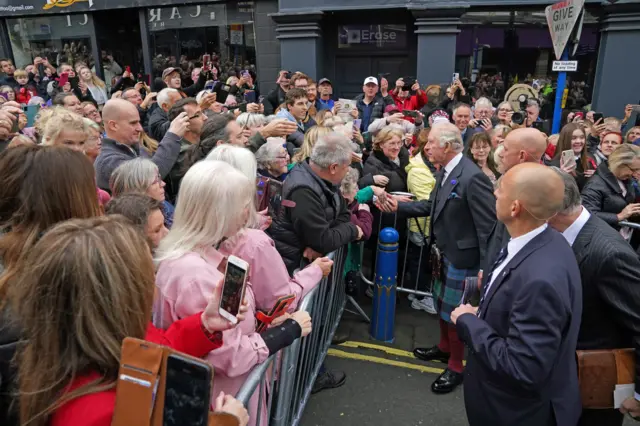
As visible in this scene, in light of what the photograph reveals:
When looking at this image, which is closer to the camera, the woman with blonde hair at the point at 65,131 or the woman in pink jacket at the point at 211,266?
the woman in pink jacket at the point at 211,266

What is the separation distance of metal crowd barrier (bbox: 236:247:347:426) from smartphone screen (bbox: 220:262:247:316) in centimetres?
46

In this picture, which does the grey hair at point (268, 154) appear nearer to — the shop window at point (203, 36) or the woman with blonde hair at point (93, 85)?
the woman with blonde hair at point (93, 85)

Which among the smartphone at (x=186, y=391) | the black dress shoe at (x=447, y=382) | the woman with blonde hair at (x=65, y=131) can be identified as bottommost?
the black dress shoe at (x=447, y=382)

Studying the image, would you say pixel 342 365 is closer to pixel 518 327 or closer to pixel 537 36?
pixel 518 327

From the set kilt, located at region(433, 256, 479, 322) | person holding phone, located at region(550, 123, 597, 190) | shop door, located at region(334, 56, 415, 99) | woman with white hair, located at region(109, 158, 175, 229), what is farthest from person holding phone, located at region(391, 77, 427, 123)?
woman with white hair, located at region(109, 158, 175, 229)

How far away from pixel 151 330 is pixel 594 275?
215cm

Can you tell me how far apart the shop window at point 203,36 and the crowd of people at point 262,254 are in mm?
8171

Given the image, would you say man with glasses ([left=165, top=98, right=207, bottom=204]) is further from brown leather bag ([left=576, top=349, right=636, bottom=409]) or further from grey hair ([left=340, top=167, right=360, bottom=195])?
brown leather bag ([left=576, top=349, right=636, bottom=409])

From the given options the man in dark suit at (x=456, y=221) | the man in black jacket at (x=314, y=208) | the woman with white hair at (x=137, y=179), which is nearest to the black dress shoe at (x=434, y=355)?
the man in dark suit at (x=456, y=221)

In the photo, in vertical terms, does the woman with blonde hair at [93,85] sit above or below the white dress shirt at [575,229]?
above

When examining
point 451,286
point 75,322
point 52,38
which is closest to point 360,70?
point 451,286

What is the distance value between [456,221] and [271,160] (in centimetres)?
169

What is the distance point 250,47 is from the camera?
1229 centimetres

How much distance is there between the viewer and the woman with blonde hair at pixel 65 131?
3.44 m
